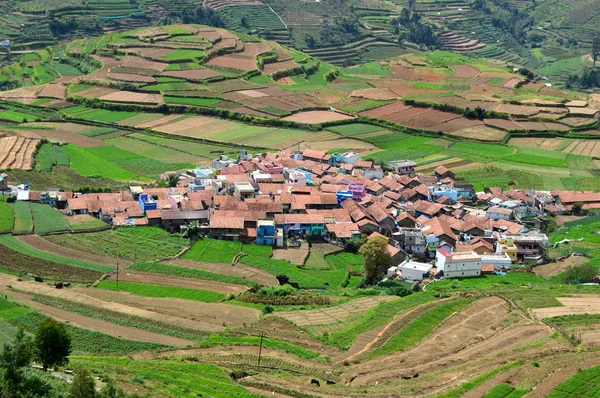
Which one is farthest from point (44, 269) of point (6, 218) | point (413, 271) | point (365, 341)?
point (413, 271)

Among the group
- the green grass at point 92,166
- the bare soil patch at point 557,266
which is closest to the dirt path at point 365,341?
the bare soil patch at point 557,266

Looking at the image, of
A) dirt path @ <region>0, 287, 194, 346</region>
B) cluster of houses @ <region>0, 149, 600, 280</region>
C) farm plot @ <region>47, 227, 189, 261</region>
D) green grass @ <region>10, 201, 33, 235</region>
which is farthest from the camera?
cluster of houses @ <region>0, 149, 600, 280</region>

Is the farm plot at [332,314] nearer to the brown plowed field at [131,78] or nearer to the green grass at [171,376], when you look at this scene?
the green grass at [171,376]

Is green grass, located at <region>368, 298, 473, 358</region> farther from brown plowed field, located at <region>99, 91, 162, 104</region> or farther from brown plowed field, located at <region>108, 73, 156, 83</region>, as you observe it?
brown plowed field, located at <region>108, 73, 156, 83</region>

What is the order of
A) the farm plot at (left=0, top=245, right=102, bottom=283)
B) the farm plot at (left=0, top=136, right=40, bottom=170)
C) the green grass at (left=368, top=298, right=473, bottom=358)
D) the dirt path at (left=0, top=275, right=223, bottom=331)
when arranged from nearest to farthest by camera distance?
the green grass at (left=368, top=298, right=473, bottom=358), the dirt path at (left=0, top=275, right=223, bottom=331), the farm plot at (left=0, top=245, right=102, bottom=283), the farm plot at (left=0, top=136, right=40, bottom=170)

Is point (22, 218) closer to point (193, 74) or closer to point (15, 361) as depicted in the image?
point (15, 361)

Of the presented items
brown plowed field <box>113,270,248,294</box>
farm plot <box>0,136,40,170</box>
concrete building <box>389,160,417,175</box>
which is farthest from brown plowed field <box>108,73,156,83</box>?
brown plowed field <box>113,270,248,294</box>

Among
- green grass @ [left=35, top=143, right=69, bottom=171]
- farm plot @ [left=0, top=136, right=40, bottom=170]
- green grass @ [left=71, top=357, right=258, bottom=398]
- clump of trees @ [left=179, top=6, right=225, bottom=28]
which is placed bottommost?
green grass @ [left=35, top=143, right=69, bottom=171]
